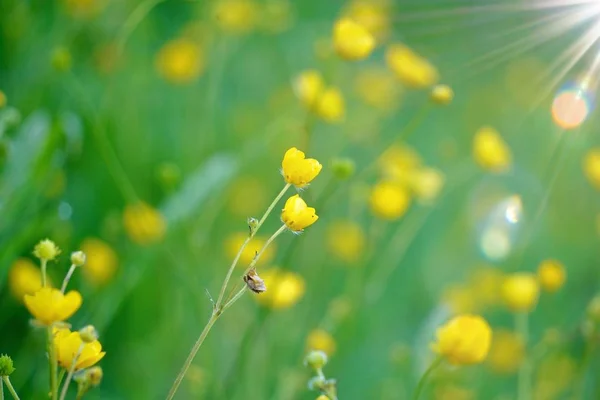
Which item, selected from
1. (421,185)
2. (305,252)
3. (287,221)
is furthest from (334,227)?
(287,221)

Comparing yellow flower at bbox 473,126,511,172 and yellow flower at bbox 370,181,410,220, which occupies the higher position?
yellow flower at bbox 473,126,511,172

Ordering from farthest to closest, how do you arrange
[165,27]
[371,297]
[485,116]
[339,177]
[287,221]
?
[485,116] < [165,27] < [371,297] < [339,177] < [287,221]

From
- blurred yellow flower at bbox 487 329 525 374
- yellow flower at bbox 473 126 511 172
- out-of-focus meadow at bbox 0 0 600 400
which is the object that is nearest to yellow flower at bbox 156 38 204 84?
out-of-focus meadow at bbox 0 0 600 400

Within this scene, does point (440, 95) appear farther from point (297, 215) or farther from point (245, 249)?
point (297, 215)

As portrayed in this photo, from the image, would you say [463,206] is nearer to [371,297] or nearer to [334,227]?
[334,227]

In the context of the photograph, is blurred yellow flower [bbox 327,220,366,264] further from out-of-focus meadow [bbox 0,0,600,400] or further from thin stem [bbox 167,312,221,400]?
thin stem [bbox 167,312,221,400]

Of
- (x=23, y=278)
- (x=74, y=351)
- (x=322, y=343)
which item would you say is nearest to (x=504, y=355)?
(x=322, y=343)
